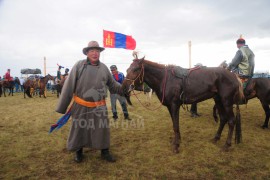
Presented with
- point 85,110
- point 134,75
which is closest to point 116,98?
point 134,75

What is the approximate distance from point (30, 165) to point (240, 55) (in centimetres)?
612

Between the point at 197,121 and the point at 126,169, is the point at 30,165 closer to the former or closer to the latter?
the point at 126,169

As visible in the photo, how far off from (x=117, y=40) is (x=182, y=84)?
9.16 metres

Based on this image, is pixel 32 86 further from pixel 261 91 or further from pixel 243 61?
pixel 261 91

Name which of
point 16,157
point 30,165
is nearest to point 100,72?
point 30,165

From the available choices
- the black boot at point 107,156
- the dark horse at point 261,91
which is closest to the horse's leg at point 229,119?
the dark horse at point 261,91

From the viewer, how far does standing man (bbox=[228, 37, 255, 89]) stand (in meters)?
6.01

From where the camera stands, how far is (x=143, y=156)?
4.56 metres

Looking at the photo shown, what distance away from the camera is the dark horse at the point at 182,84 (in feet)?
15.7

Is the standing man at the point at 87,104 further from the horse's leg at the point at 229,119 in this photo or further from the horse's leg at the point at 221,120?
the horse's leg at the point at 221,120

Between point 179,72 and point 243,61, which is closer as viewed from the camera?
point 179,72

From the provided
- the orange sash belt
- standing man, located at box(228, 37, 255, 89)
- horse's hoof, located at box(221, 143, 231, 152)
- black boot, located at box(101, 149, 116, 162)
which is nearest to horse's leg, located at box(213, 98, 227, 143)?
horse's hoof, located at box(221, 143, 231, 152)

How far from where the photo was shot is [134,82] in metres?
4.78

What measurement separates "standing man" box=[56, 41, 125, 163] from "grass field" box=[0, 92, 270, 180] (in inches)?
20.6
